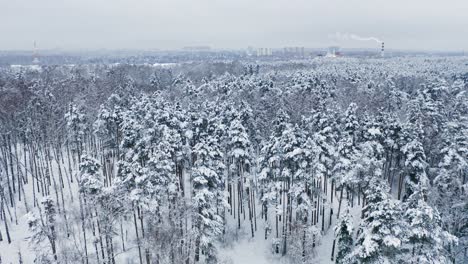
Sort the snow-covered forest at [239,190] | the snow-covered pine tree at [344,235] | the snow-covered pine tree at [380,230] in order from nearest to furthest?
the snow-covered pine tree at [380,230], the snow-covered forest at [239,190], the snow-covered pine tree at [344,235]

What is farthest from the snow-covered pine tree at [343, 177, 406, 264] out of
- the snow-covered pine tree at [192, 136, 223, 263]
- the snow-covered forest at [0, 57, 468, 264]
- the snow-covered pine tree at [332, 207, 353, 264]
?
the snow-covered pine tree at [192, 136, 223, 263]

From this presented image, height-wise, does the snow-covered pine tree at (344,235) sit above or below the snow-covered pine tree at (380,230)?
below

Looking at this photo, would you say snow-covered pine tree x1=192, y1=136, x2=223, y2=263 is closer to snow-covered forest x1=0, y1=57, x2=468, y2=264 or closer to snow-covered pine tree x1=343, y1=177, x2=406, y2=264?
snow-covered forest x1=0, y1=57, x2=468, y2=264

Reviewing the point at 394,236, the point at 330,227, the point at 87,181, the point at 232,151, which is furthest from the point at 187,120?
the point at 394,236

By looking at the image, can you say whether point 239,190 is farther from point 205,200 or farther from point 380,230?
point 380,230

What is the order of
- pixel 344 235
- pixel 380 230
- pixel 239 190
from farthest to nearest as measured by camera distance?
pixel 239 190, pixel 344 235, pixel 380 230

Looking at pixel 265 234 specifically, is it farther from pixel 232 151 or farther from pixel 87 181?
pixel 87 181

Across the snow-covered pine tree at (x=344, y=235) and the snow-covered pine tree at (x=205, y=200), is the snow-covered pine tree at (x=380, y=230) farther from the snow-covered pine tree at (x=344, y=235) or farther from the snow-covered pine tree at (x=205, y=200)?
the snow-covered pine tree at (x=205, y=200)

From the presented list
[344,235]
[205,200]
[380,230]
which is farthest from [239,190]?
[380,230]

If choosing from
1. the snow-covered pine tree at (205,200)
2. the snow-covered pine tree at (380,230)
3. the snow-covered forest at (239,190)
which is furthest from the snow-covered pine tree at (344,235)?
the snow-covered pine tree at (205,200)

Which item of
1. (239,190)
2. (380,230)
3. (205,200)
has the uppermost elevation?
(380,230)

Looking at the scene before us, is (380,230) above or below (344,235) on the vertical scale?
above

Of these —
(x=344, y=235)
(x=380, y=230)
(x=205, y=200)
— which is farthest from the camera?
(x=205, y=200)
